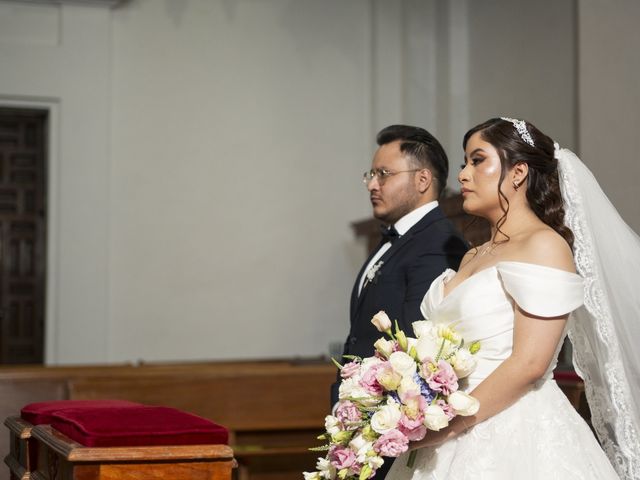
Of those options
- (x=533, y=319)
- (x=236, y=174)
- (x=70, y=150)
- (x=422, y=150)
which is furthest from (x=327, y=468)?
(x=236, y=174)

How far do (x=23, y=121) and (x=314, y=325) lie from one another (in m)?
3.18

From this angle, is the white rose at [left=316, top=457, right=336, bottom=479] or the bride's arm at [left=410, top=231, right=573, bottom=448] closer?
the bride's arm at [left=410, top=231, right=573, bottom=448]

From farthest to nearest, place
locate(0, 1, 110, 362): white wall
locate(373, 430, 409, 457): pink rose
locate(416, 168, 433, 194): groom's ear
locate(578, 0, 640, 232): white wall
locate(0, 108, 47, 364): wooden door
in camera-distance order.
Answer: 1. locate(0, 108, 47, 364): wooden door
2. locate(0, 1, 110, 362): white wall
3. locate(578, 0, 640, 232): white wall
4. locate(416, 168, 433, 194): groom's ear
5. locate(373, 430, 409, 457): pink rose

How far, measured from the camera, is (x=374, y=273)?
379 centimetres

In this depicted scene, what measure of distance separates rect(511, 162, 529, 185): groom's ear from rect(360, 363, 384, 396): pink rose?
0.70 m

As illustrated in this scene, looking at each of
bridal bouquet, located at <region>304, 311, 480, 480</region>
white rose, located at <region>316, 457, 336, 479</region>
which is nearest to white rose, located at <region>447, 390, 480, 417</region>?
bridal bouquet, located at <region>304, 311, 480, 480</region>

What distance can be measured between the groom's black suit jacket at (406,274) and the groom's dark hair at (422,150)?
194mm

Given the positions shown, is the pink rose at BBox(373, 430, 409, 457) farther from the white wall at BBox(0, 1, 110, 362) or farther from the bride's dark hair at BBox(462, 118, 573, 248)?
the white wall at BBox(0, 1, 110, 362)

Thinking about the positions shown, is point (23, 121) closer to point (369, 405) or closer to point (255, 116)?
point (255, 116)

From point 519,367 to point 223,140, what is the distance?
6.60 m

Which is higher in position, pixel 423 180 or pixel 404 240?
pixel 423 180

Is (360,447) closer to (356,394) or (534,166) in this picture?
(356,394)

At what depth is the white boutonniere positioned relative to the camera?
12.4 ft

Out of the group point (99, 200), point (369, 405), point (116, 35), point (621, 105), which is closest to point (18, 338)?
point (99, 200)
